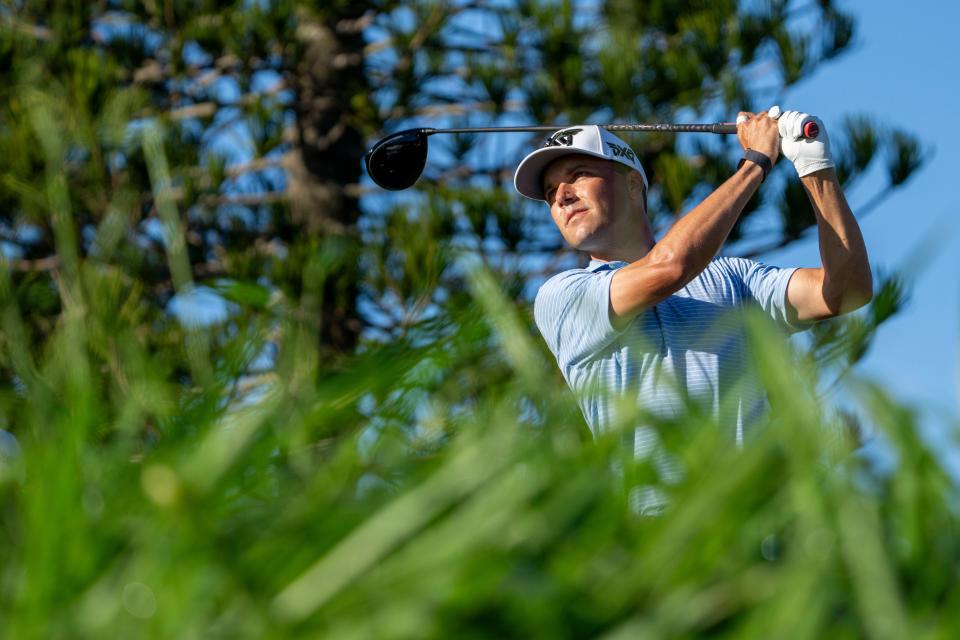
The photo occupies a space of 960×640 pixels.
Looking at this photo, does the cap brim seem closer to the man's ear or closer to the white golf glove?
the man's ear

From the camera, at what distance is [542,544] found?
0.51 metres

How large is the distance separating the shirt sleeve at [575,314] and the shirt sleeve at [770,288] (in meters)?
0.34

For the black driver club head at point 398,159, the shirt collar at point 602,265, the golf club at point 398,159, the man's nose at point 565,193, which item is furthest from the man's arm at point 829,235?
the black driver club head at point 398,159

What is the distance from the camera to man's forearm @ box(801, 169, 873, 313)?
2393mm

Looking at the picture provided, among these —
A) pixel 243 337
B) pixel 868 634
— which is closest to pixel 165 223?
pixel 243 337

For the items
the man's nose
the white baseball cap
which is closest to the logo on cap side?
the white baseball cap

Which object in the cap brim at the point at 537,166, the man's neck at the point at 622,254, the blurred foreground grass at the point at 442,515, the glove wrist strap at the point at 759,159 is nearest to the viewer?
the blurred foreground grass at the point at 442,515

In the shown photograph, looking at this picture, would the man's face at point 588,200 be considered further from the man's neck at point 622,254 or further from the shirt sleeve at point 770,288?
the shirt sleeve at point 770,288

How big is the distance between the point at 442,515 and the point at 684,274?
1702 mm

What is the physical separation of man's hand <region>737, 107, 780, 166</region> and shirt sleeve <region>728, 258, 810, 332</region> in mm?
235

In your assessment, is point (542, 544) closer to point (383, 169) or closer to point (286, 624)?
point (286, 624)

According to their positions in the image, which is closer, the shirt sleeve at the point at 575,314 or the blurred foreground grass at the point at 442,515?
the blurred foreground grass at the point at 442,515

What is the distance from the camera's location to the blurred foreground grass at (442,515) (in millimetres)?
441

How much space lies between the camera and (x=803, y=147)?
2445mm
